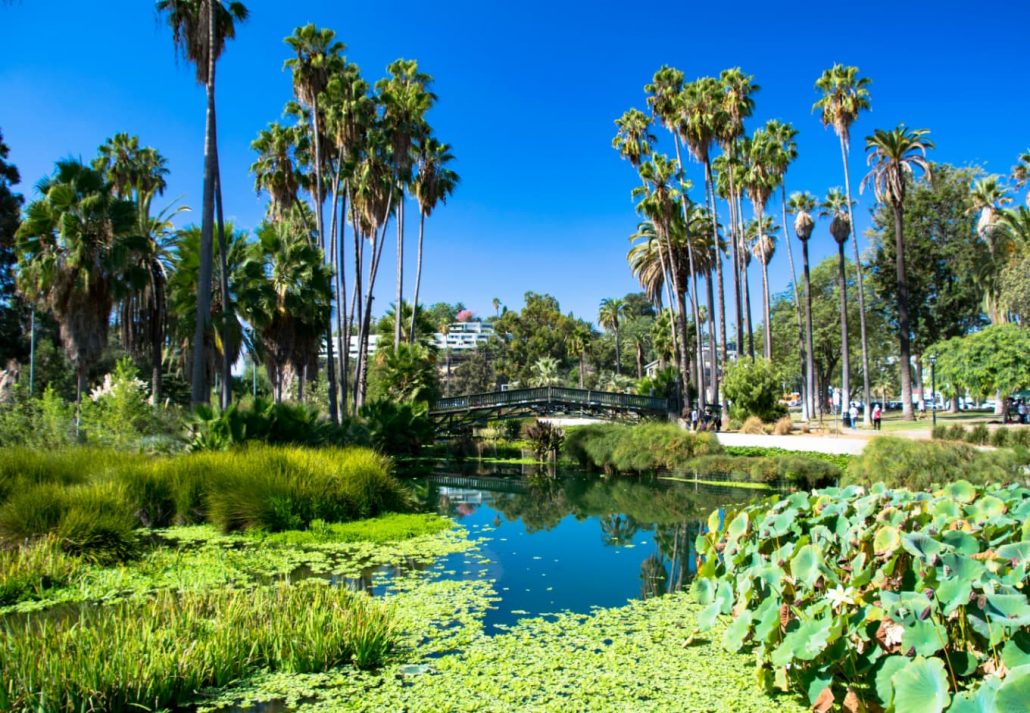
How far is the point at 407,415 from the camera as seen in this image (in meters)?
31.5

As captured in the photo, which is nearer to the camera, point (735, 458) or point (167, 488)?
point (167, 488)

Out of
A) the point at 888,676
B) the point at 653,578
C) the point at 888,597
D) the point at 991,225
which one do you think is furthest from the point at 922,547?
the point at 991,225

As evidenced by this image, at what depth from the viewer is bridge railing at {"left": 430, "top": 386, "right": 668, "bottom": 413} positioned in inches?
1464

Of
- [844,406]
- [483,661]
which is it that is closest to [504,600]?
[483,661]

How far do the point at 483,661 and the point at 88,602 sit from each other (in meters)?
4.82

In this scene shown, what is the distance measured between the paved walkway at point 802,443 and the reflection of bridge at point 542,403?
755 cm

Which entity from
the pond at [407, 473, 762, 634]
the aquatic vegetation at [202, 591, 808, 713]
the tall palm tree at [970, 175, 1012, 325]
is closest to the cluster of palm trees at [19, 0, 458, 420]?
the pond at [407, 473, 762, 634]

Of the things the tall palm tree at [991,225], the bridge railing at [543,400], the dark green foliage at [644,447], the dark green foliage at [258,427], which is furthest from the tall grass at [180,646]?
the tall palm tree at [991,225]

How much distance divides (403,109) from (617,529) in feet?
94.6

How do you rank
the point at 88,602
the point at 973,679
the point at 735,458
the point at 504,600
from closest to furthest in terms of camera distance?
the point at 973,679 < the point at 88,602 < the point at 504,600 < the point at 735,458

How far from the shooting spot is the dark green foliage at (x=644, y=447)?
83.7ft

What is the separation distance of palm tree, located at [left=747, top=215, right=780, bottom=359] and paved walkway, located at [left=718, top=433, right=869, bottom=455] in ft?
68.7

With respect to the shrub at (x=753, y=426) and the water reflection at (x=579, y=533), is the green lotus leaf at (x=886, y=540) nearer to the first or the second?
the water reflection at (x=579, y=533)

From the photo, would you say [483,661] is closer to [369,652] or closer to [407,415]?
[369,652]
